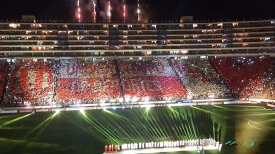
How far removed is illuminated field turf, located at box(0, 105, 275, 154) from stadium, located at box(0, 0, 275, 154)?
0.44ft

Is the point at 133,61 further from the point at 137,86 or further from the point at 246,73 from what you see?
the point at 246,73

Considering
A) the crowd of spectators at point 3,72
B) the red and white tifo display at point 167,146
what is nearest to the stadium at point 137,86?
the red and white tifo display at point 167,146

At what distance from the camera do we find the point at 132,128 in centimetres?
4047

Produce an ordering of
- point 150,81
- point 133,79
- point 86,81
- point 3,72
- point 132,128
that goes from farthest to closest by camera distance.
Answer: point 133,79 → point 150,81 → point 3,72 → point 86,81 → point 132,128

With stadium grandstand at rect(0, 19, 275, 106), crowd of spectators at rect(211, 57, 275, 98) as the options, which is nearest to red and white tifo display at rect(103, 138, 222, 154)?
stadium grandstand at rect(0, 19, 275, 106)

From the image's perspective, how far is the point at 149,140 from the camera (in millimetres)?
35250

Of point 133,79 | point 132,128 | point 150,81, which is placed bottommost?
point 132,128

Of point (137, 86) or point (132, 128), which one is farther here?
point (137, 86)

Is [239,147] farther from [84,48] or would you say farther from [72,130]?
[84,48]

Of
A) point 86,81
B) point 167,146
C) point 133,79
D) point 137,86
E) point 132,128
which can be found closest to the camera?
point 167,146

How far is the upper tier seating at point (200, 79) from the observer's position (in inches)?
2450

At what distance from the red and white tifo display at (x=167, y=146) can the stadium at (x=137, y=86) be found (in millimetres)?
111

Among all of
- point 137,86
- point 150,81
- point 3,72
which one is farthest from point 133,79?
point 3,72

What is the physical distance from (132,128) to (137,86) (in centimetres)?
2376
